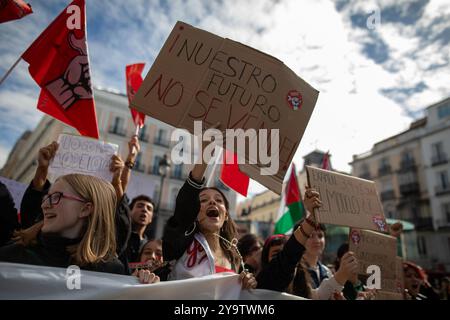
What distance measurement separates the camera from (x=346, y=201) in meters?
2.34

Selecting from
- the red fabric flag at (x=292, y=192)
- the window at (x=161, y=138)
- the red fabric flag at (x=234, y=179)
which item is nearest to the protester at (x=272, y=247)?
the red fabric flag at (x=234, y=179)

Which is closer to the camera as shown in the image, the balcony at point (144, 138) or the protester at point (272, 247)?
the protester at point (272, 247)

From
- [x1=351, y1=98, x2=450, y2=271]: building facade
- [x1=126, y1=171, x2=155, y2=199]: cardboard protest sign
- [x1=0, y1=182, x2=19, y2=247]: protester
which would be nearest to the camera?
[x1=0, y1=182, x2=19, y2=247]: protester

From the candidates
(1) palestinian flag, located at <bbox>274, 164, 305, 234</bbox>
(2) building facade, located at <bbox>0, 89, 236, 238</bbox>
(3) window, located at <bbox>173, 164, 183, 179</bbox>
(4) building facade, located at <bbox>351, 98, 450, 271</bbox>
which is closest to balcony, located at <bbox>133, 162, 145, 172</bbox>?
(2) building facade, located at <bbox>0, 89, 236, 238</bbox>

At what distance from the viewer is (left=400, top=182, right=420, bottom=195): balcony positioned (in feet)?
92.6

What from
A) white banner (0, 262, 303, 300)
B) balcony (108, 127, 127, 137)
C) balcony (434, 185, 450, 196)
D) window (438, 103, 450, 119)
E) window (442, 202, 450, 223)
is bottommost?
white banner (0, 262, 303, 300)

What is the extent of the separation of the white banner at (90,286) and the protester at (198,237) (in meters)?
0.21

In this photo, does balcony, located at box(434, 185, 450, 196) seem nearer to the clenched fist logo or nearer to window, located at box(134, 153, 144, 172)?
window, located at box(134, 153, 144, 172)

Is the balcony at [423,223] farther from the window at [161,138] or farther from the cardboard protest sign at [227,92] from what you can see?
the cardboard protest sign at [227,92]

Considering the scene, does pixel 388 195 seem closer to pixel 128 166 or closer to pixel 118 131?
pixel 118 131

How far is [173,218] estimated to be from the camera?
6.05ft

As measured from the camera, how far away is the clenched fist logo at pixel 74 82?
2729 millimetres

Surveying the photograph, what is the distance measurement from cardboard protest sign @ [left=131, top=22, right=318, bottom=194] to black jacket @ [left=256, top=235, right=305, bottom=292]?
0.37m

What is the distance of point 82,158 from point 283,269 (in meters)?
2.01
